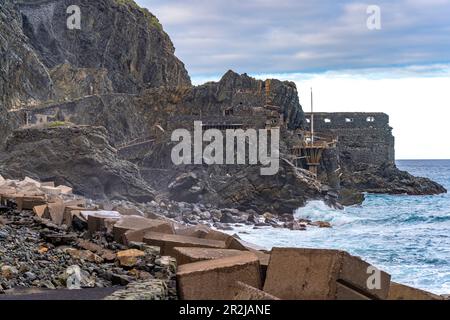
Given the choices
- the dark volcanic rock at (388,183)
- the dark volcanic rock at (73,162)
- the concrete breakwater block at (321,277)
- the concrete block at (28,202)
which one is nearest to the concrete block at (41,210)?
the concrete block at (28,202)

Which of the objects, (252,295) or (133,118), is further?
(133,118)

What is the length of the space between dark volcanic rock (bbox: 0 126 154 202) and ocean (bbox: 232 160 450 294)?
Answer: 6.57m

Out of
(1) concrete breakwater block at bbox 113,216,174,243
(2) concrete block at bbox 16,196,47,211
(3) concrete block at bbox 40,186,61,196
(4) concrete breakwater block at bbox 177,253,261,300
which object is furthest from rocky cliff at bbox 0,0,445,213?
(4) concrete breakwater block at bbox 177,253,261,300

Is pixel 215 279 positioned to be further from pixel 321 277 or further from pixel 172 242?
pixel 172 242

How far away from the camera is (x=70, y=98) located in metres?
57.9

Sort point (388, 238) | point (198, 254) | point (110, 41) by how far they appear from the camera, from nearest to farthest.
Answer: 1. point (198, 254)
2. point (388, 238)
3. point (110, 41)

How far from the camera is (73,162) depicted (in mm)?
28297

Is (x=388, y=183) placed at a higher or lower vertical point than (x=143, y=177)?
lower

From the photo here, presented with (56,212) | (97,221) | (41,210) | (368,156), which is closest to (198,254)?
(97,221)

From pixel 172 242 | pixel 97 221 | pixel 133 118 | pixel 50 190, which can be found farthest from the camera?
pixel 133 118

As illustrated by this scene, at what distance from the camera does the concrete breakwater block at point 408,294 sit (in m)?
6.00

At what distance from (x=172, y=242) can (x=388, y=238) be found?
693 inches
